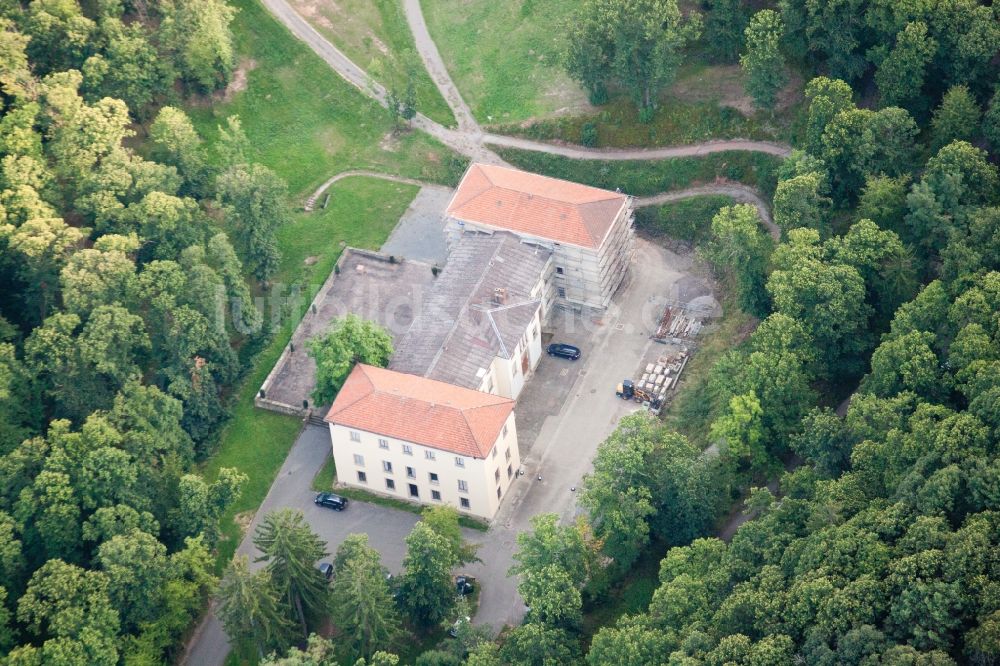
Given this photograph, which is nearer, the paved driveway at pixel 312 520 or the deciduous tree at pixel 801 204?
the paved driveway at pixel 312 520

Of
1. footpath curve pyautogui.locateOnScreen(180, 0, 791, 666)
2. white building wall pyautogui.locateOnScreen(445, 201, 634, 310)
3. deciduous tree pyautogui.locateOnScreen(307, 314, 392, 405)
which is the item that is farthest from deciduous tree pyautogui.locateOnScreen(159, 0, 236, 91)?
deciduous tree pyautogui.locateOnScreen(307, 314, 392, 405)

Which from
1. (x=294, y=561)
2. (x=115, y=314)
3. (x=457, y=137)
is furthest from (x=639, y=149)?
(x=294, y=561)

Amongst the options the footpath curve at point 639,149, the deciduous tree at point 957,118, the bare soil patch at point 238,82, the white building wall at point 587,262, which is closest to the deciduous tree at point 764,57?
the footpath curve at point 639,149

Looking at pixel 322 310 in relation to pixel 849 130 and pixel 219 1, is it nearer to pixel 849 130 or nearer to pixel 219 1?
pixel 219 1

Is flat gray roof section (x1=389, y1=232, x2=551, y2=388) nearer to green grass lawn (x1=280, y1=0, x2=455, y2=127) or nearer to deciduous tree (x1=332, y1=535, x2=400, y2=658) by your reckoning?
deciduous tree (x1=332, y1=535, x2=400, y2=658)

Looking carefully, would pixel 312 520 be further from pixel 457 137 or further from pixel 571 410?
pixel 457 137

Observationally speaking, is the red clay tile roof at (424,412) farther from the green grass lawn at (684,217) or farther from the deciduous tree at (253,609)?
the green grass lawn at (684,217)

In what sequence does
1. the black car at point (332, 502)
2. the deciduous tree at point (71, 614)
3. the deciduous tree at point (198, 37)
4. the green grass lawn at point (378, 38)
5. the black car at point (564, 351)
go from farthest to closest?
the green grass lawn at point (378, 38) < the deciduous tree at point (198, 37) < the black car at point (564, 351) < the black car at point (332, 502) < the deciduous tree at point (71, 614)
